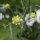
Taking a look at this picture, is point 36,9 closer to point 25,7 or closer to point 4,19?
point 25,7

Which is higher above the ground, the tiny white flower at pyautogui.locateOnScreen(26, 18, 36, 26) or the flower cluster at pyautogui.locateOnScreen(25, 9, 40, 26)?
the flower cluster at pyautogui.locateOnScreen(25, 9, 40, 26)

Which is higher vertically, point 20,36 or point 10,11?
point 10,11

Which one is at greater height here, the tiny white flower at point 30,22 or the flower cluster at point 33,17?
the flower cluster at point 33,17

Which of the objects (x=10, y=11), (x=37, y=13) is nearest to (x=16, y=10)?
(x=10, y=11)

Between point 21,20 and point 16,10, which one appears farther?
point 16,10

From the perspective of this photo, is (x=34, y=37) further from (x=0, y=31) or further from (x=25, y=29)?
(x=0, y=31)

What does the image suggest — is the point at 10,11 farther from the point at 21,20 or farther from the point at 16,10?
the point at 21,20

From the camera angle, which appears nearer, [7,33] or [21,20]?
[21,20]

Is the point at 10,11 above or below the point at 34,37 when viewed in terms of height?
above

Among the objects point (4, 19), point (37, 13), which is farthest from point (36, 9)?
point (4, 19)
